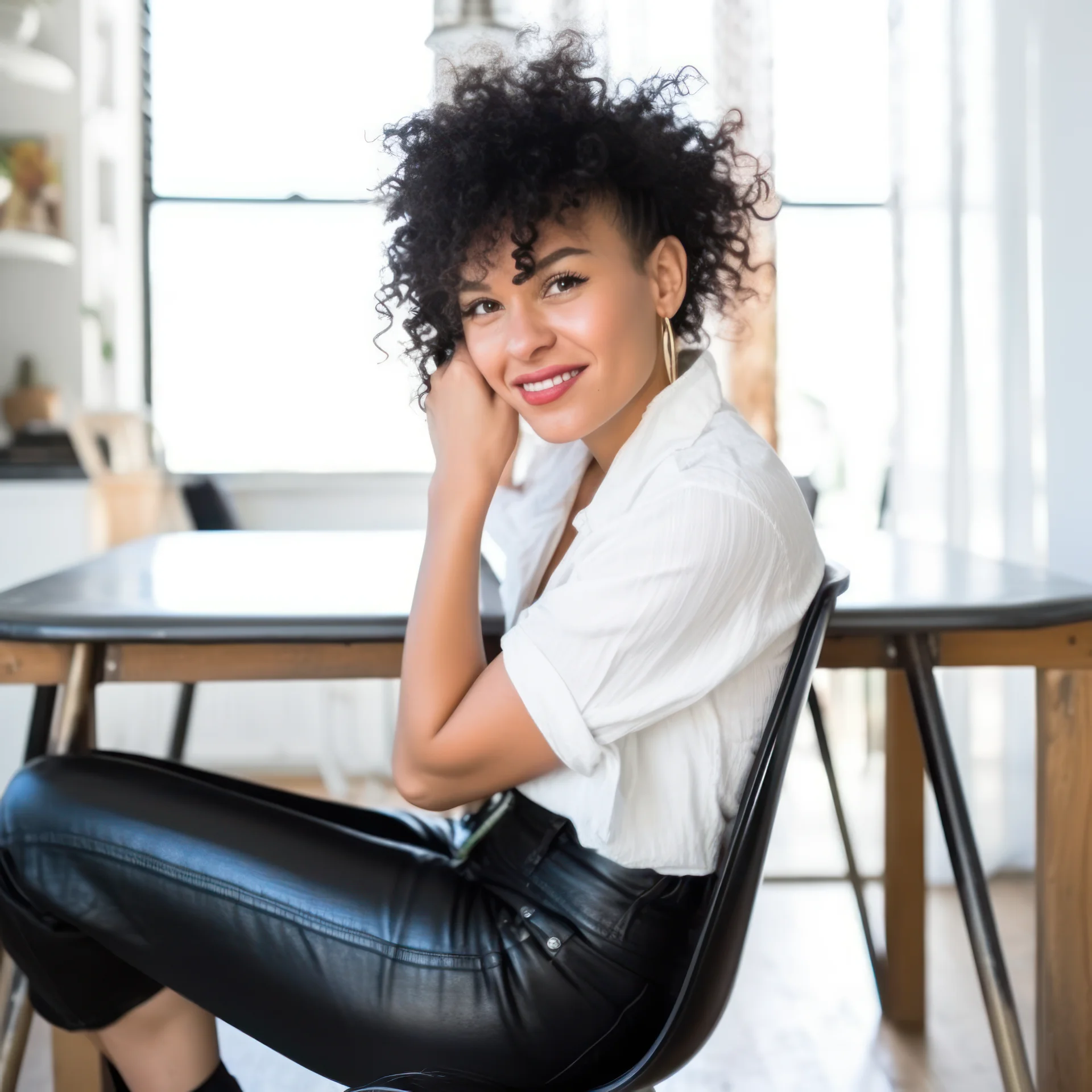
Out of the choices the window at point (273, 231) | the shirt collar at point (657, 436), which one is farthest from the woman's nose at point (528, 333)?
the window at point (273, 231)

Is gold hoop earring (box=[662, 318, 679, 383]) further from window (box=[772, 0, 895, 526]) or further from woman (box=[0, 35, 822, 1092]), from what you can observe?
window (box=[772, 0, 895, 526])

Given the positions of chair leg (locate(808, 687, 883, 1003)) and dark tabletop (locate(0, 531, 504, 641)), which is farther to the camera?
chair leg (locate(808, 687, 883, 1003))

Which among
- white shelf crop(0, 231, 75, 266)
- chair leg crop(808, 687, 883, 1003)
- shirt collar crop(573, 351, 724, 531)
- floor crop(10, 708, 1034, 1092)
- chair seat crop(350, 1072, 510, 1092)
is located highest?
white shelf crop(0, 231, 75, 266)

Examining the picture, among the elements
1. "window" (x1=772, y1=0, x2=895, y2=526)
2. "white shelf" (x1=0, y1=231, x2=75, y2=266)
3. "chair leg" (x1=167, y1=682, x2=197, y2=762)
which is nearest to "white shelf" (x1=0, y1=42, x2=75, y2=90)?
"white shelf" (x1=0, y1=231, x2=75, y2=266)

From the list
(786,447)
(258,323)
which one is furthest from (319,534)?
(786,447)

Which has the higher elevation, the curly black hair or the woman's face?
the curly black hair

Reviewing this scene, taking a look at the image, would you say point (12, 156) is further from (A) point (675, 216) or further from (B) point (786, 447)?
(A) point (675, 216)

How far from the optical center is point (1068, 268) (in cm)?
243

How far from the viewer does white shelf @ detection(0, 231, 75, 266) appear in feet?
10.8

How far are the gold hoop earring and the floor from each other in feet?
3.56

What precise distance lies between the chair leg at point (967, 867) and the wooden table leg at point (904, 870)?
582 millimetres

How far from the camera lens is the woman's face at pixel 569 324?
1076 millimetres

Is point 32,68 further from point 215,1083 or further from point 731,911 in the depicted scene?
point 731,911

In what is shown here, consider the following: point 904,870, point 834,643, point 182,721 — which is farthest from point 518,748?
point 182,721
